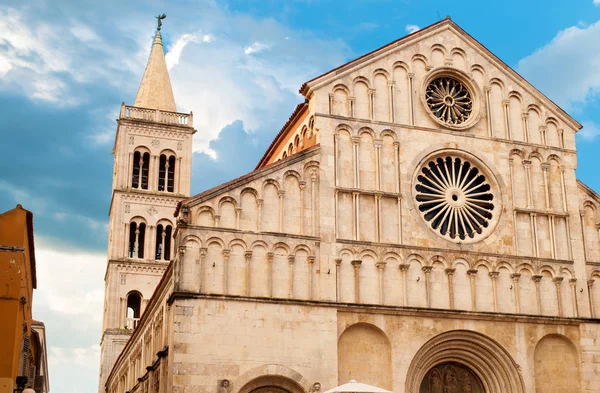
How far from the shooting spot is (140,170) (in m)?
53.1

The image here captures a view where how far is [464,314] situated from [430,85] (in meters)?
7.92

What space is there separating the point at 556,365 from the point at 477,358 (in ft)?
8.34

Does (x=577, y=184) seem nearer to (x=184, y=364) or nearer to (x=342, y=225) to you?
(x=342, y=225)

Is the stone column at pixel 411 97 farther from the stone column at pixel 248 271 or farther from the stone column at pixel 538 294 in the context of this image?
the stone column at pixel 248 271

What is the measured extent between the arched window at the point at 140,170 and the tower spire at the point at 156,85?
12.0 ft

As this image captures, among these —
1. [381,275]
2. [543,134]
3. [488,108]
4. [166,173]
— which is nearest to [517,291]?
[381,275]

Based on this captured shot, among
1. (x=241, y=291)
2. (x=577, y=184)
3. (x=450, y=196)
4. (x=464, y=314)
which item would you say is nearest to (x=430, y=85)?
(x=450, y=196)

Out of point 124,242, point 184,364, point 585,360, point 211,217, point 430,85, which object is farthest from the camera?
point 124,242

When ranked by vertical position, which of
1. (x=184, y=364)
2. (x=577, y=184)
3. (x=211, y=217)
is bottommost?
(x=184, y=364)

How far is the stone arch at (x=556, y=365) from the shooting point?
26.2 metres

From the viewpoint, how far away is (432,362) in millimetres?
25688

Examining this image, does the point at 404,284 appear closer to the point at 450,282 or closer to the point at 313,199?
the point at 450,282

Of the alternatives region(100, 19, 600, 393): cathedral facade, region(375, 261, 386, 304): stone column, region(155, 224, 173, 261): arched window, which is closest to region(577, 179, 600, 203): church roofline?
region(100, 19, 600, 393): cathedral facade

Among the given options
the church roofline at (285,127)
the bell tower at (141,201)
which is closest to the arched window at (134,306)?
the bell tower at (141,201)
